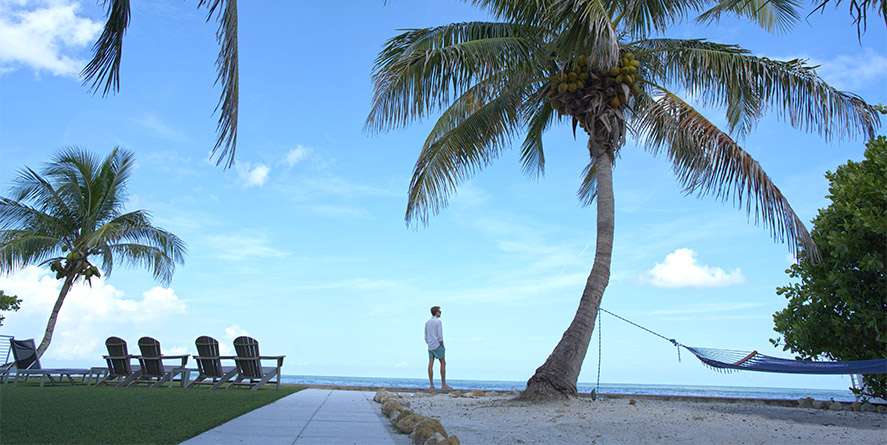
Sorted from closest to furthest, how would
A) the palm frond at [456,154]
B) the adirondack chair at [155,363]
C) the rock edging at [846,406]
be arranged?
1. the rock edging at [846,406]
2. the palm frond at [456,154]
3. the adirondack chair at [155,363]

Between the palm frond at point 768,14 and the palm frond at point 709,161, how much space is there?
1.53 meters

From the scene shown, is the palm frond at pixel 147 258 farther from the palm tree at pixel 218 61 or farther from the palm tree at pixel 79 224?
the palm tree at pixel 218 61

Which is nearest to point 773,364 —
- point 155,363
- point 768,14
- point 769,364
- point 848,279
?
point 769,364

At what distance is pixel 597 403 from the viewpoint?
6.42m

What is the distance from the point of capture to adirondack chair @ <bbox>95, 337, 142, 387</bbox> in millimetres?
9406

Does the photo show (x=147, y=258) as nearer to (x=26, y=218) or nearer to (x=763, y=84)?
(x=26, y=218)

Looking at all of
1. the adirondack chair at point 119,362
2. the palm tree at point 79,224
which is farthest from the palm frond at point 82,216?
the adirondack chair at point 119,362

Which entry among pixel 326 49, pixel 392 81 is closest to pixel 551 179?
pixel 392 81

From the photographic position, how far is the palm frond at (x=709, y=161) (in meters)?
6.47

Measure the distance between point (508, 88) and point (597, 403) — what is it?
14.9 ft

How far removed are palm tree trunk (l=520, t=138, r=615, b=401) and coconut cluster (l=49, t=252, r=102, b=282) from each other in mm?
12136

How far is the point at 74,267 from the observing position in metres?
14.0

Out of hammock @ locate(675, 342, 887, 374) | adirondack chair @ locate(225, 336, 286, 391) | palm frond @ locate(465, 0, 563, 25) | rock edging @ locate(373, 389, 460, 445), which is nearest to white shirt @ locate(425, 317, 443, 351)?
adirondack chair @ locate(225, 336, 286, 391)

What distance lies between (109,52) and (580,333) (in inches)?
219
